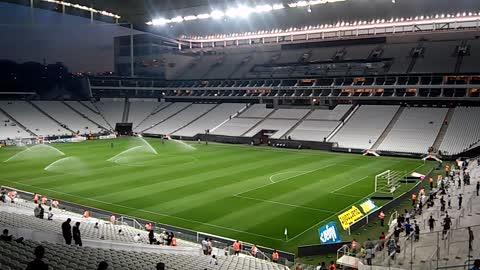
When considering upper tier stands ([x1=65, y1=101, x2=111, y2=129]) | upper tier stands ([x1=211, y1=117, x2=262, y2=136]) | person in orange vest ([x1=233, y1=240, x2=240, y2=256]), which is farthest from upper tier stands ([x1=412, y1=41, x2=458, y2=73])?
person in orange vest ([x1=233, y1=240, x2=240, y2=256])

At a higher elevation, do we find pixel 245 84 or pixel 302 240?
pixel 245 84

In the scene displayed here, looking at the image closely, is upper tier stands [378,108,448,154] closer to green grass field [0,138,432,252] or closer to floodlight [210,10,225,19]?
green grass field [0,138,432,252]

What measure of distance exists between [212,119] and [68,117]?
971 inches

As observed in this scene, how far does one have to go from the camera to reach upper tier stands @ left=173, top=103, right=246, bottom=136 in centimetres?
6831

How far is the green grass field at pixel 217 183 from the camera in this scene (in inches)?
938

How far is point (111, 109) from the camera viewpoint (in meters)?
80.2

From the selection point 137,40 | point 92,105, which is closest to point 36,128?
point 92,105

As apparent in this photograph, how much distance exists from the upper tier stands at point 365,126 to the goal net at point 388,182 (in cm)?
1516

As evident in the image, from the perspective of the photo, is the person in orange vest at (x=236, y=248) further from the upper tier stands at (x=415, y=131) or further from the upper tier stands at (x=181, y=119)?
the upper tier stands at (x=181, y=119)

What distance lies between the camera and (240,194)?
2944 centimetres

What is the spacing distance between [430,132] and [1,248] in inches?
1971

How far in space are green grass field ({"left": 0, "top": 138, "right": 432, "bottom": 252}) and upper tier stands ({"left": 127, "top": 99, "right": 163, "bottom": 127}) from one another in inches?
994

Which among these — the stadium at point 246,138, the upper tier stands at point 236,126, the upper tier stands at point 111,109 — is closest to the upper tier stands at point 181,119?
the stadium at point 246,138

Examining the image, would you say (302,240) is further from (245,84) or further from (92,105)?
(92,105)
